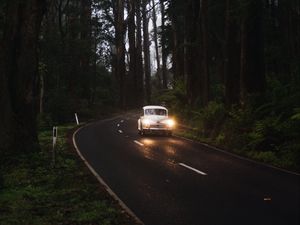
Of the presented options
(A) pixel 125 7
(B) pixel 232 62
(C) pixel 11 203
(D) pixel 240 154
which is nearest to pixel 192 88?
(B) pixel 232 62

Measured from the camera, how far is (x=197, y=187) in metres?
12.5

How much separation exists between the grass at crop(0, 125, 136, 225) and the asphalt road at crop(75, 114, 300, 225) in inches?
22.1

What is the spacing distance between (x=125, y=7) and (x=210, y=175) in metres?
60.0

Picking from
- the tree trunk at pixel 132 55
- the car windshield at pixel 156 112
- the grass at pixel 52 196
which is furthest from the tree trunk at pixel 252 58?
the tree trunk at pixel 132 55

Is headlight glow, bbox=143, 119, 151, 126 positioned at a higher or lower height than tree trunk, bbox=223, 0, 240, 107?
lower

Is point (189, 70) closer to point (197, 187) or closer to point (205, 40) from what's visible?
point (205, 40)

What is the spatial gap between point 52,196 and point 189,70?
89.5ft

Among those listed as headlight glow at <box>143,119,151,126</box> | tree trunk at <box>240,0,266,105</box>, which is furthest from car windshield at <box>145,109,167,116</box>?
tree trunk at <box>240,0,266,105</box>

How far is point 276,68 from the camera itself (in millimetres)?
41250

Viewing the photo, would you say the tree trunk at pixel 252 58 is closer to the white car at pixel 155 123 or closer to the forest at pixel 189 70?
the forest at pixel 189 70

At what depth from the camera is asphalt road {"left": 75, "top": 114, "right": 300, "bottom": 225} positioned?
9367mm

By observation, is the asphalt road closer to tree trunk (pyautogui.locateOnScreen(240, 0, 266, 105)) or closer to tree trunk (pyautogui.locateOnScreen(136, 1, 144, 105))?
tree trunk (pyautogui.locateOnScreen(240, 0, 266, 105))

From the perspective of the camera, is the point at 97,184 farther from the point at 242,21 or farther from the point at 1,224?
the point at 242,21

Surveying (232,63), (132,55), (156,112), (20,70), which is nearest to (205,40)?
(156,112)
